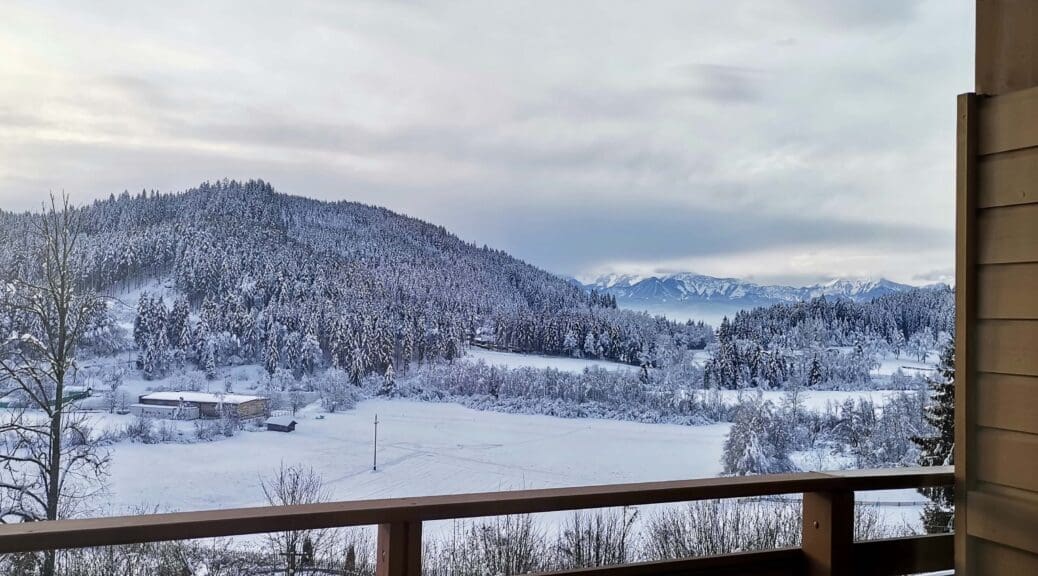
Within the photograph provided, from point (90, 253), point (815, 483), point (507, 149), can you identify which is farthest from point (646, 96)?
point (90, 253)

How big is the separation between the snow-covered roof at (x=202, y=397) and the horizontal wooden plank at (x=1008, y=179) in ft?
22.6

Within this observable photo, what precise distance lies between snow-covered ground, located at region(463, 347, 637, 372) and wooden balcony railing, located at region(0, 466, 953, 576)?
6.21m

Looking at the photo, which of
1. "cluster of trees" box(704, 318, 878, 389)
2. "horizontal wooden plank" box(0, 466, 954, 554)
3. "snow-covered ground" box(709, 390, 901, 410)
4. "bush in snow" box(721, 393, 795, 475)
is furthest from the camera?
"bush in snow" box(721, 393, 795, 475)

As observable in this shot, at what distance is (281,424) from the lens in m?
7.45

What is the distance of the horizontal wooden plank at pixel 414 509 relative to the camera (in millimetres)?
940

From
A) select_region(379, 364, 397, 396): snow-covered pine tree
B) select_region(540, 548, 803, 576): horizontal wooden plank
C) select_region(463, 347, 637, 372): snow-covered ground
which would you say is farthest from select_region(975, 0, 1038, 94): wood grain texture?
select_region(379, 364, 397, 396): snow-covered pine tree

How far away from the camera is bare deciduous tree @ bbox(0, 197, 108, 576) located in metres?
6.36

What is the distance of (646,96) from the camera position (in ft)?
17.5

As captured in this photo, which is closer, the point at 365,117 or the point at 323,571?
the point at 323,571

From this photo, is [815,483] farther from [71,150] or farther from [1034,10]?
[71,150]

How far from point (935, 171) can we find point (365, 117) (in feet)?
Answer: 13.9

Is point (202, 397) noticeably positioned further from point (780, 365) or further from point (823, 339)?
point (823, 339)

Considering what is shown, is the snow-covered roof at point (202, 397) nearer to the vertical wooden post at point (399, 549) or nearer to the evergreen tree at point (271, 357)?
the evergreen tree at point (271, 357)

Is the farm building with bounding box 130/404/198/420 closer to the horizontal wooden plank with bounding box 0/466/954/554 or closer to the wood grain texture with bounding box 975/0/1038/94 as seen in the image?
the horizontal wooden plank with bounding box 0/466/954/554
